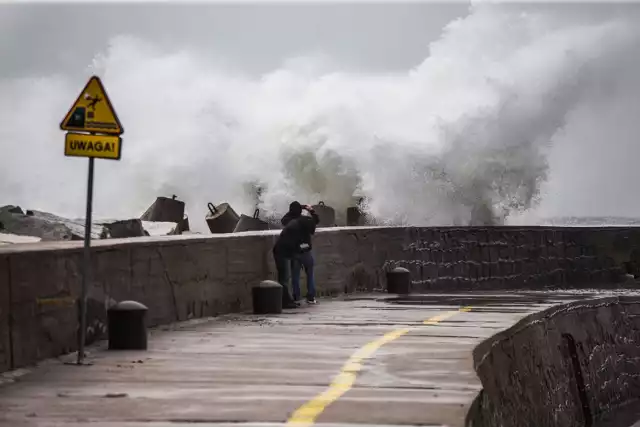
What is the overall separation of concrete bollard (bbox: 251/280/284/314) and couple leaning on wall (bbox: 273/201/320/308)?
87 cm

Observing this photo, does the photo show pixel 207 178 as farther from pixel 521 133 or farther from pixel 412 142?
pixel 521 133

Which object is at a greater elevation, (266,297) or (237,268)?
(237,268)

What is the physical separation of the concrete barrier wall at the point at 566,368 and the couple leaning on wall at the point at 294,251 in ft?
11.1

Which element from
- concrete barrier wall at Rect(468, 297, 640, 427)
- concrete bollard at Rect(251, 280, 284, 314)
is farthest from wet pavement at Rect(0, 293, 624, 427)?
concrete bollard at Rect(251, 280, 284, 314)

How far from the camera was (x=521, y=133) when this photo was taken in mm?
56438

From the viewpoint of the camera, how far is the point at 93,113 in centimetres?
1062

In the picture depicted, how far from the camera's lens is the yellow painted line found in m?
7.79

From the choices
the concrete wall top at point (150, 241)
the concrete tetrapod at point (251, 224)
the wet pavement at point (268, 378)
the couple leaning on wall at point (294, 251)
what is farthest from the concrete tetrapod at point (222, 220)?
the wet pavement at point (268, 378)

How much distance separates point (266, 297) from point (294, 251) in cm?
149

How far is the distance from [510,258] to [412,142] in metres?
34.5

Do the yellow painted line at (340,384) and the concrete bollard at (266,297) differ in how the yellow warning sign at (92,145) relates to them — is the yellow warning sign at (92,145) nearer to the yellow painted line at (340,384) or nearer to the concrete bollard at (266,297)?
the yellow painted line at (340,384)

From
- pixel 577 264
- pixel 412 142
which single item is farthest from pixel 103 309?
pixel 412 142

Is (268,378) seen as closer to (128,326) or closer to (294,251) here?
(128,326)

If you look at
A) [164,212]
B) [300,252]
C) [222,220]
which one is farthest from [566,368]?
[164,212]
